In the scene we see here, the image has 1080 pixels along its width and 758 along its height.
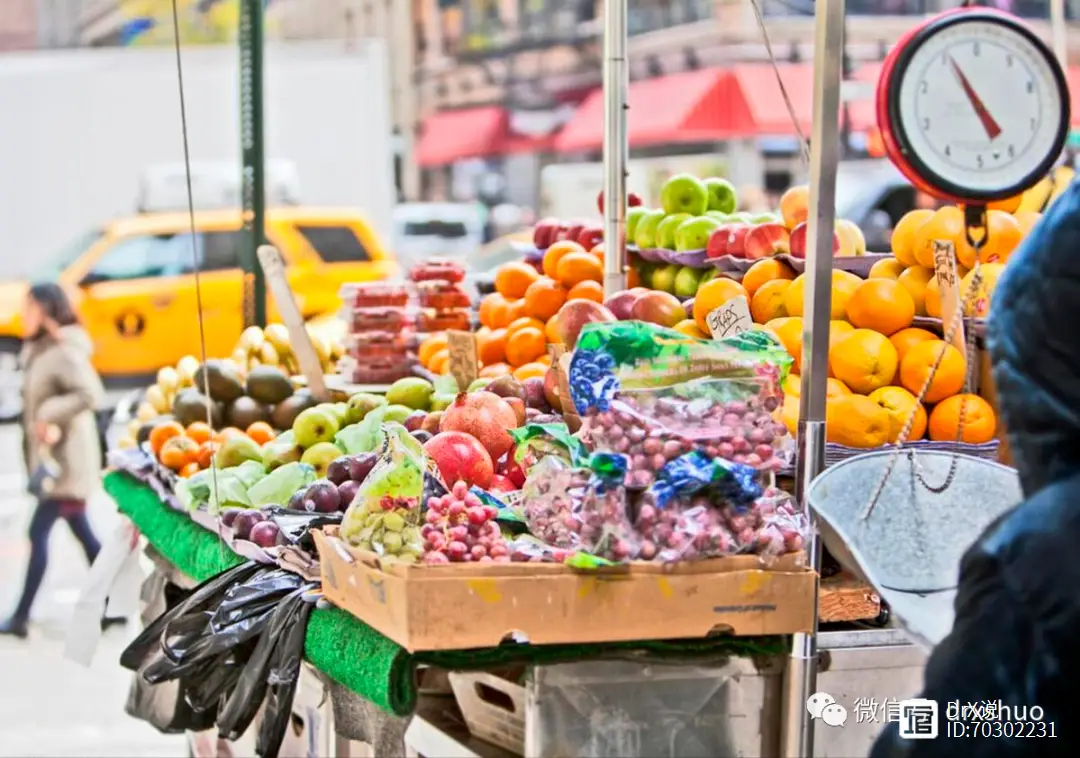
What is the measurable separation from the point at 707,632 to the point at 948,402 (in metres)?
1.01

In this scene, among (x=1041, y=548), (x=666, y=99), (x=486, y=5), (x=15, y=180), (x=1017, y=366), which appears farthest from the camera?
(x=486, y=5)

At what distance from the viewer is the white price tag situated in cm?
341

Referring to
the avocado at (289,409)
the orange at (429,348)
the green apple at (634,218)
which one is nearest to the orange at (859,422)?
the green apple at (634,218)

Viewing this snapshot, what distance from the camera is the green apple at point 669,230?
470 cm

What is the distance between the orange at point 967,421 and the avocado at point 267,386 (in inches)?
98.2

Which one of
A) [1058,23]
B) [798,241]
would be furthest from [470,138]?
[798,241]

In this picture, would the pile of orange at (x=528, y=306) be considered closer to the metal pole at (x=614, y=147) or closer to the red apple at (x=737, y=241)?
the metal pole at (x=614, y=147)

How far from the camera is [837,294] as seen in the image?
12.1 ft

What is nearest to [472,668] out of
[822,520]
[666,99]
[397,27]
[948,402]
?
[822,520]

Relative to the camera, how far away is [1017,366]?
1943 mm

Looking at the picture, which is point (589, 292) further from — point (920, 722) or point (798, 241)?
point (920, 722)

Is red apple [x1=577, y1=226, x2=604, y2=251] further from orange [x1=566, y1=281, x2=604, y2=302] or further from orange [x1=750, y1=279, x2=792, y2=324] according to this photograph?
orange [x1=750, y1=279, x2=792, y2=324]

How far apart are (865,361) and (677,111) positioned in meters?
18.3

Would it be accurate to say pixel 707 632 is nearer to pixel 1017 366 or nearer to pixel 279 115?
pixel 1017 366
